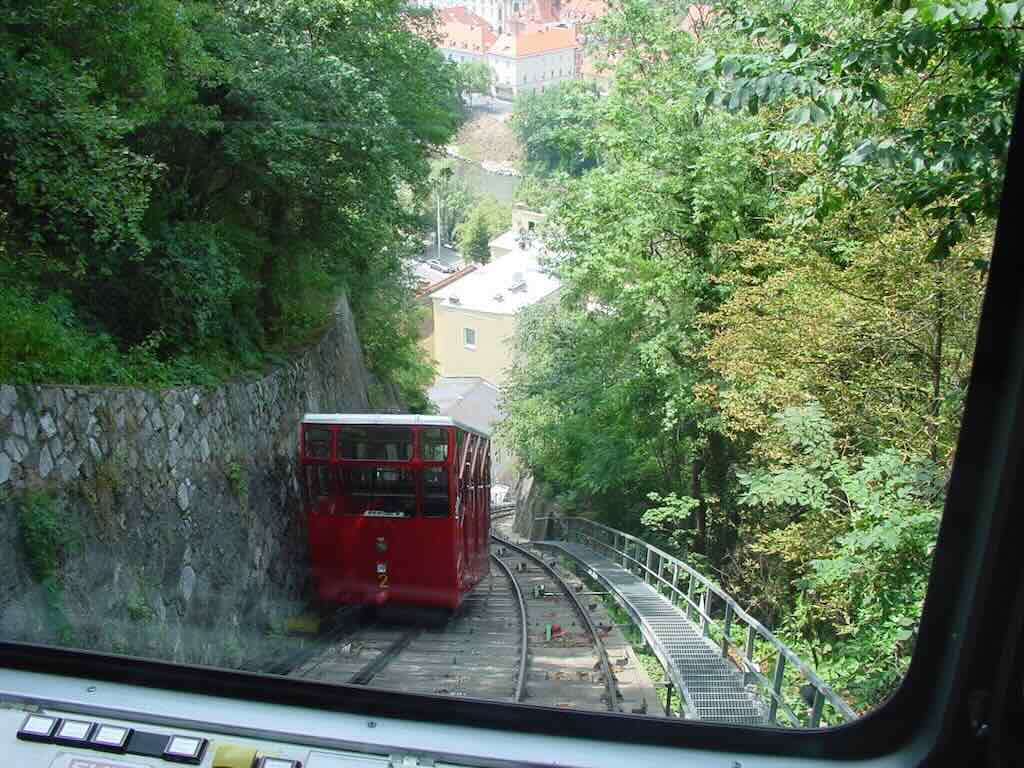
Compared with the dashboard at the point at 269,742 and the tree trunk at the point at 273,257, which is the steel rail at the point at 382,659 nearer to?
the dashboard at the point at 269,742

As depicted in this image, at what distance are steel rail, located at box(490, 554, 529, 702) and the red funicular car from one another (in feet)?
0.53

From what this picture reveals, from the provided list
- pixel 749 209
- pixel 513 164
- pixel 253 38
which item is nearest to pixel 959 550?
pixel 513 164

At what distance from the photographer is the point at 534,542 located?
3693 mm

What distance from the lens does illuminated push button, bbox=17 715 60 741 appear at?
5.70 feet

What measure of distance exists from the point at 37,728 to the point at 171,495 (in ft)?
5.77

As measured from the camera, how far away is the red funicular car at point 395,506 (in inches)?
125

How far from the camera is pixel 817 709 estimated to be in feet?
5.78

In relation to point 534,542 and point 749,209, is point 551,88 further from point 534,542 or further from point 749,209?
point 534,542

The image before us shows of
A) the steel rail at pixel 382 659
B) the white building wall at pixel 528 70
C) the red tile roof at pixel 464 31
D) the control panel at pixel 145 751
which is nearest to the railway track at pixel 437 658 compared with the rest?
the steel rail at pixel 382 659

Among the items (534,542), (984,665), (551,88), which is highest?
(551,88)

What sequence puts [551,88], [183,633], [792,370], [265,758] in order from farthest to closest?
[792,370] < [183,633] < [551,88] < [265,758]

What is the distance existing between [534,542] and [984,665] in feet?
Result: 7.52

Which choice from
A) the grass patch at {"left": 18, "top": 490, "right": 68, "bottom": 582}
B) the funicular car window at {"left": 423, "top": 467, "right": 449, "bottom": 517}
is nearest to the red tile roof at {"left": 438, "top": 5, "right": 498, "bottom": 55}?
the grass patch at {"left": 18, "top": 490, "right": 68, "bottom": 582}

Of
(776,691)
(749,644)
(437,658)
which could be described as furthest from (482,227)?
(776,691)
